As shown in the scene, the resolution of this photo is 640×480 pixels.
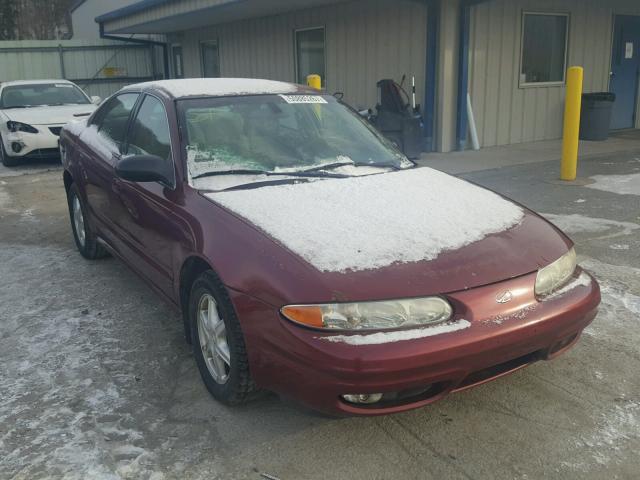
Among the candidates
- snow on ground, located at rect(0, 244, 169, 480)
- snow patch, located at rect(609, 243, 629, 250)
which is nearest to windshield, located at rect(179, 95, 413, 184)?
snow on ground, located at rect(0, 244, 169, 480)

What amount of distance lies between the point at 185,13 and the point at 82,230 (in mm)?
9740

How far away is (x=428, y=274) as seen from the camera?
252 centimetres

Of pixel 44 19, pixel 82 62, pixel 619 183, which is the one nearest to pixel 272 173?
pixel 619 183

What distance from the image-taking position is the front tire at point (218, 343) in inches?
107

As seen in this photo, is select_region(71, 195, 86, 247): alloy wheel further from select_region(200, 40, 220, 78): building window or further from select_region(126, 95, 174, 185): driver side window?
select_region(200, 40, 220, 78): building window

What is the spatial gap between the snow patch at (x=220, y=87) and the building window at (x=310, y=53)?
915cm

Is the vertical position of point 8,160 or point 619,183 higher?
point 8,160

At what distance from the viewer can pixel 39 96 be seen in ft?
36.3

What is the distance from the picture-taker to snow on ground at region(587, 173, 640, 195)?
752 cm

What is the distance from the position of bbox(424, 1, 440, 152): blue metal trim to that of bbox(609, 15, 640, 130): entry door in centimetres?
483

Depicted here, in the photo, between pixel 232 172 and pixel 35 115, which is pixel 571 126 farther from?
pixel 35 115

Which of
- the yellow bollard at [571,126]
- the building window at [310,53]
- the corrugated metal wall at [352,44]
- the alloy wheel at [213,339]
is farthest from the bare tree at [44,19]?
the alloy wheel at [213,339]

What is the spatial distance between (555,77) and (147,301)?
394 inches

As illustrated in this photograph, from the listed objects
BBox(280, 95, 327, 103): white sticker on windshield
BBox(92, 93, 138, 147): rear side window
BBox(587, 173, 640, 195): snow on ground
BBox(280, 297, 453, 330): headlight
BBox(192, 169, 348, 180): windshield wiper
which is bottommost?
BBox(587, 173, 640, 195): snow on ground
